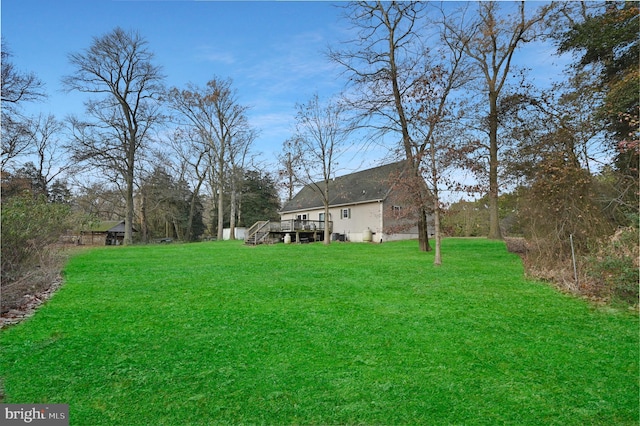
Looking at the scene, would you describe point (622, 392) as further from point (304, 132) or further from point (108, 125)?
point (108, 125)

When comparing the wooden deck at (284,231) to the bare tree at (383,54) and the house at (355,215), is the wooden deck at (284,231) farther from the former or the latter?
the bare tree at (383,54)

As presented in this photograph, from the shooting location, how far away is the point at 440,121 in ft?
35.9

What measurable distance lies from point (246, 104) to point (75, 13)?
23.6 m

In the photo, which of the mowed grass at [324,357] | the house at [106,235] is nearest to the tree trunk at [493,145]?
the mowed grass at [324,357]

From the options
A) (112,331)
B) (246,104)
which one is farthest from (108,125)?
(112,331)

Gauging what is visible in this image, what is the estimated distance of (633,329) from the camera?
4551mm

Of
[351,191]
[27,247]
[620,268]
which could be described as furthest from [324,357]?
[351,191]

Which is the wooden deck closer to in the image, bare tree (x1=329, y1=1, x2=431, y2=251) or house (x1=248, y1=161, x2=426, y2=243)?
house (x1=248, y1=161, x2=426, y2=243)

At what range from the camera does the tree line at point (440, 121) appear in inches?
351

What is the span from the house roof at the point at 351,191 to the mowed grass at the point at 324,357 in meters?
16.8

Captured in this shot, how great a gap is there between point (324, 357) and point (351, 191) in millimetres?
24403

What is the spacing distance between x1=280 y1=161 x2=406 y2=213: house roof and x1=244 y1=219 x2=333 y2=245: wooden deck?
2595 millimetres

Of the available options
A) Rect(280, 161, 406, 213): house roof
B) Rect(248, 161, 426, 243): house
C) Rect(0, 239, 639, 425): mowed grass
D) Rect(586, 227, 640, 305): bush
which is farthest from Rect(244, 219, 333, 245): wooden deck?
Rect(586, 227, 640, 305): bush

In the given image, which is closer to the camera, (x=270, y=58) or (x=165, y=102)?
(x=270, y=58)
